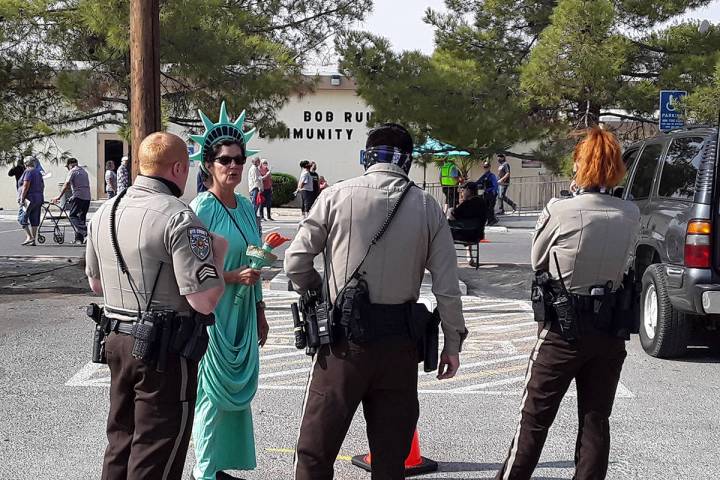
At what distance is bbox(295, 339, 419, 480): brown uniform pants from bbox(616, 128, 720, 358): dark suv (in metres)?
3.65

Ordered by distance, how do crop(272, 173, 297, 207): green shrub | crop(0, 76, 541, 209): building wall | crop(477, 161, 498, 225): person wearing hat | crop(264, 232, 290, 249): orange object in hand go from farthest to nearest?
crop(0, 76, 541, 209): building wall < crop(272, 173, 297, 207): green shrub < crop(477, 161, 498, 225): person wearing hat < crop(264, 232, 290, 249): orange object in hand

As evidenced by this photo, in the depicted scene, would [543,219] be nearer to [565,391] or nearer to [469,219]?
[565,391]

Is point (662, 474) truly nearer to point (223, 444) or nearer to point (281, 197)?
point (223, 444)

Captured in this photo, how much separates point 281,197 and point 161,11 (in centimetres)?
1741

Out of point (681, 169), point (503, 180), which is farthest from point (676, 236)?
point (503, 180)

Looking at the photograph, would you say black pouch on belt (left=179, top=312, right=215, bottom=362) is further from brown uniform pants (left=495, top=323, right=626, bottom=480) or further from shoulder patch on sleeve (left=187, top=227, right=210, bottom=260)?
brown uniform pants (left=495, top=323, right=626, bottom=480)

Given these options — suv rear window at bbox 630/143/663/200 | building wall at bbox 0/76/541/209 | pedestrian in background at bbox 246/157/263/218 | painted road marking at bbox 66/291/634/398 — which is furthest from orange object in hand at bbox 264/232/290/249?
building wall at bbox 0/76/541/209

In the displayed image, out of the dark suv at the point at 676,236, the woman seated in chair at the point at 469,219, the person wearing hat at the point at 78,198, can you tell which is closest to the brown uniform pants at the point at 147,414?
the dark suv at the point at 676,236

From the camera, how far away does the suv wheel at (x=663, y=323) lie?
7.55 meters

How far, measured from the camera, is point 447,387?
6742mm

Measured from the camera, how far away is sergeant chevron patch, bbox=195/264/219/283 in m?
3.43

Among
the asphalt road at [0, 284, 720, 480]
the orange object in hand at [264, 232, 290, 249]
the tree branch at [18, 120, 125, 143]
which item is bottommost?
the asphalt road at [0, 284, 720, 480]

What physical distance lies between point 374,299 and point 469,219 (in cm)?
1006

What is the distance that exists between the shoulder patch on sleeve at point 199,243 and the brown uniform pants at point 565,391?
1.57 metres
